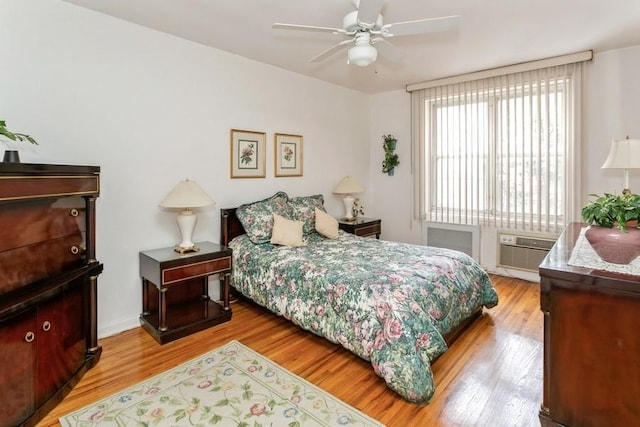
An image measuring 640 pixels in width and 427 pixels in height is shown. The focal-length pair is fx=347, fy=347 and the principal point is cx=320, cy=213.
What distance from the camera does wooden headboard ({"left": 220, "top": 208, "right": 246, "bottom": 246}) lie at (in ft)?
12.3

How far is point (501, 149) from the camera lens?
4.40m

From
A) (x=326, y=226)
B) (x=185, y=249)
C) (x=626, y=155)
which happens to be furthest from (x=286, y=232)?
(x=626, y=155)

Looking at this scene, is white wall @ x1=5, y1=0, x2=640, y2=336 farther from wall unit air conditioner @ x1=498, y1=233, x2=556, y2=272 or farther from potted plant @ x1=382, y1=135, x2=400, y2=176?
potted plant @ x1=382, y1=135, x2=400, y2=176

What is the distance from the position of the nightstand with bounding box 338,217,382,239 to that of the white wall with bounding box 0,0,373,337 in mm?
1069

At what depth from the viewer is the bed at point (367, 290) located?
2.18m

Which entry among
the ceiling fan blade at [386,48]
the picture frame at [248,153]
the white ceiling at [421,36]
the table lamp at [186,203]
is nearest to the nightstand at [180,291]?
the table lamp at [186,203]

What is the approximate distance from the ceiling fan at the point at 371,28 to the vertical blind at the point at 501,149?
2254 millimetres

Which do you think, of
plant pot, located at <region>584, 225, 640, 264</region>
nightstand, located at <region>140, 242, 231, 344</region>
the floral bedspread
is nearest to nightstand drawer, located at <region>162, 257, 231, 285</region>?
nightstand, located at <region>140, 242, 231, 344</region>

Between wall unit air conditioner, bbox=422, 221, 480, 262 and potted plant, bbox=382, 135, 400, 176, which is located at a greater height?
potted plant, bbox=382, 135, 400, 176

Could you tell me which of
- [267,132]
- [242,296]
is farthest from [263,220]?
[267,132]

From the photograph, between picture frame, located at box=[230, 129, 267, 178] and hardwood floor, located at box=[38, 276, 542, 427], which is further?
picture frame, located at box=[230, 129, 267, 178]

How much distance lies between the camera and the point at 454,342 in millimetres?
2826

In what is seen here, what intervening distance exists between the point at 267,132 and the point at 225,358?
261cm

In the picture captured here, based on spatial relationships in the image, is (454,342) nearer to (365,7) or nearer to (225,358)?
(225,358)
